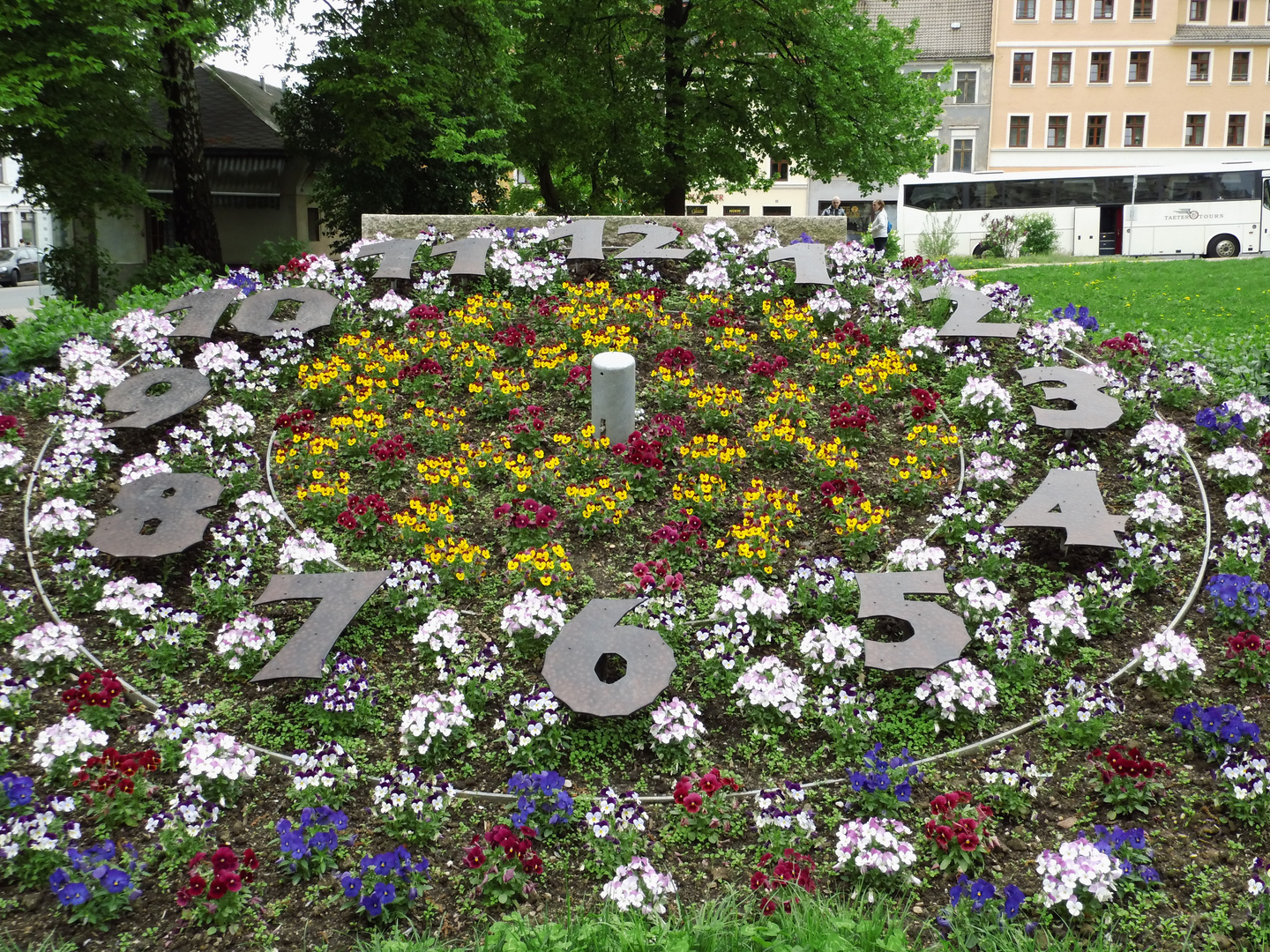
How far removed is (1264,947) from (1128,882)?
0.40 metres

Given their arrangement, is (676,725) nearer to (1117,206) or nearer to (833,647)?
(833,647)

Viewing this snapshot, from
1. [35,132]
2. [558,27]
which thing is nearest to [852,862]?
[35,132]

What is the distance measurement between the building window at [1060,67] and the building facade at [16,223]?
41.3 m

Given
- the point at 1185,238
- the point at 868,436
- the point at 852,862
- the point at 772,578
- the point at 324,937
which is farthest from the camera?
the point at 1185,238

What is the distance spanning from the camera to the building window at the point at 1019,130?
41250mm

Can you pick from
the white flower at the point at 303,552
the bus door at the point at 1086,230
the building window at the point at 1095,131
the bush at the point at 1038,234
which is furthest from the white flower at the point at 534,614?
the building window at the point at 1095,131

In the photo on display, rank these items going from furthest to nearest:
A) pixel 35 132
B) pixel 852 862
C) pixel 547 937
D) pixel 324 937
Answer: pixel 35 132, pixel 852 862, pixel 324 937, pixel 547 937

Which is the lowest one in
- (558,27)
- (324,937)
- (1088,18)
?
(324,937)

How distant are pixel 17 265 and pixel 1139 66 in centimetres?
4228

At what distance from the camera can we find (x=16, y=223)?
43.1 meters

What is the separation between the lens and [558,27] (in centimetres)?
1708

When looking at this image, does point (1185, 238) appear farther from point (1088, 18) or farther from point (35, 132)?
point (35, 132)

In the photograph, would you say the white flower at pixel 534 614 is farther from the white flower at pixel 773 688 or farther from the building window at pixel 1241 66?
the building window at pixel 1241 66

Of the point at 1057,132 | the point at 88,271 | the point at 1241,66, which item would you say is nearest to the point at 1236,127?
the point at 1241,66
